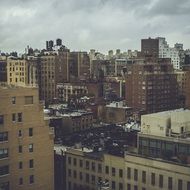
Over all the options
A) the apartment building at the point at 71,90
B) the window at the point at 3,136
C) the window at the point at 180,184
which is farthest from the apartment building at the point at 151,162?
the apartment building at the point at 71,90

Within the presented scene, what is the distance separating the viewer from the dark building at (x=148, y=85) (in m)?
156

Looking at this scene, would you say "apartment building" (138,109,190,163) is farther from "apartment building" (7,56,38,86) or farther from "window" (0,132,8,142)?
"apartment building" (7,56,38,86)

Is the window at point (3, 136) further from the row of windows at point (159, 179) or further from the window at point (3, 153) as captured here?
the row of windows at point (159, 179)

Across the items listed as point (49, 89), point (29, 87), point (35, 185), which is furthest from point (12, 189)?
point (49, 89)

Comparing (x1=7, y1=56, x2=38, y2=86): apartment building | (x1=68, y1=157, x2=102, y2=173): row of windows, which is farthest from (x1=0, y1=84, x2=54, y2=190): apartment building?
(x1=7, y1=56, x2=38, y2=86): apartment building

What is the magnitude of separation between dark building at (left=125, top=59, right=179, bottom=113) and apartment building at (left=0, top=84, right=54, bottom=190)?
9978 centimetres

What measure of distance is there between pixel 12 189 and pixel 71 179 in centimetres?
2295

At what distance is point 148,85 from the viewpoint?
156250 millimetres

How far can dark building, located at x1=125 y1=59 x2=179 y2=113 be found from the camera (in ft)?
512

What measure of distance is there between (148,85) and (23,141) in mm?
104510

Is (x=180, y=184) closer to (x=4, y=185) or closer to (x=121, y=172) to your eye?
(x=121, y=172)

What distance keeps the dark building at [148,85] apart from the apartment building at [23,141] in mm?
99779

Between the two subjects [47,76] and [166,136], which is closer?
[166,136]

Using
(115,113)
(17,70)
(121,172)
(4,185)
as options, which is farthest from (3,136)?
(17,70)
